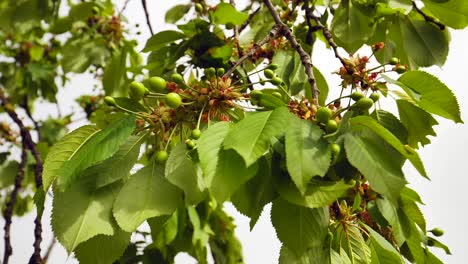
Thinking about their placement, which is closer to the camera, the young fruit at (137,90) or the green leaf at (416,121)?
the young fruit at (137,90)

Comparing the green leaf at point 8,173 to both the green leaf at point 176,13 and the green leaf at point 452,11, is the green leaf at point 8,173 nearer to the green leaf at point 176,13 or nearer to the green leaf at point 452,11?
the green leaf at point 176,13

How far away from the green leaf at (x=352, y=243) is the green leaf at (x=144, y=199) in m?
0.48

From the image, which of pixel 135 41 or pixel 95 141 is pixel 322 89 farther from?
pixel 135 41

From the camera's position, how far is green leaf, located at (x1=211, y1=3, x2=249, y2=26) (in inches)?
75.4

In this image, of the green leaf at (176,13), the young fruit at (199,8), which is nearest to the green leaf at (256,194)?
the young fruit at (199,8)

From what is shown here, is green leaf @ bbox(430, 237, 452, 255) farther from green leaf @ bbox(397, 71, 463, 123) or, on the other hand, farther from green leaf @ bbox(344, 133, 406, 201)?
green leaf @ bbox(344, 133, 406, 201)

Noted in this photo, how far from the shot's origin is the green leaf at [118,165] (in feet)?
3.90

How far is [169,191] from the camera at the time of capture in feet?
3.89

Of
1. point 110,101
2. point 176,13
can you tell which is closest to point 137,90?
point 110,101

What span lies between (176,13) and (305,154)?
2052 mm

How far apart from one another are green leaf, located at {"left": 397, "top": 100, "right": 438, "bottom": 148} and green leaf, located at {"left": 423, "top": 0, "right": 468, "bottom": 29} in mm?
522

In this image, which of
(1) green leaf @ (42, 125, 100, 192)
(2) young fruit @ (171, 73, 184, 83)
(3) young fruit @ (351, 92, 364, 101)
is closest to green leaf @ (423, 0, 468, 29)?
(3) young fruit @ (351, 92, 364, 101)

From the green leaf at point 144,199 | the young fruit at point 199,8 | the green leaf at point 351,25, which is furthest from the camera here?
the young fruit at point 199,8

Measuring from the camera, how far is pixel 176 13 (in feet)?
9.46
